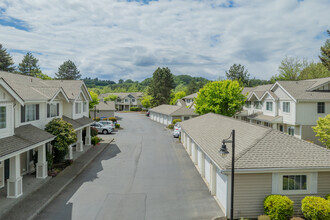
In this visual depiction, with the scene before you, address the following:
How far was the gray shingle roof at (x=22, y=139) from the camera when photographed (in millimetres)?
12305

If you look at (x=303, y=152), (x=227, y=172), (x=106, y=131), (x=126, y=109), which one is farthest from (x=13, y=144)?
(x=126, y=109)

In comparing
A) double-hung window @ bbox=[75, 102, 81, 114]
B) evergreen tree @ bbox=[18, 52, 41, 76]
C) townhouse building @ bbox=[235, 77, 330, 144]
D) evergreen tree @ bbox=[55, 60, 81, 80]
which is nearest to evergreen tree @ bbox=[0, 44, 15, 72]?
evergreen tree @ bbox=[18, 52, 41, 76]

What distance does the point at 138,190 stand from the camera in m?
14.8

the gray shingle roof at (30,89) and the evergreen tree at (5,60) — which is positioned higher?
the evergreen tree at (5,60)

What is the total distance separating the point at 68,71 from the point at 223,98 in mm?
70448

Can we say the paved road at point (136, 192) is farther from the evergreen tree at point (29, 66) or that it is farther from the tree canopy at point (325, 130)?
the evergreen tree at point (29, 66)

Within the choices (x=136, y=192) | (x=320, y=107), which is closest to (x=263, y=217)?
(x=136, y=192)

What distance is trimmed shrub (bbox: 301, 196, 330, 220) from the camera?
1009 cm

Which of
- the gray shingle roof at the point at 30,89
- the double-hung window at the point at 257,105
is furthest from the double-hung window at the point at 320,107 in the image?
the gray shingle roof at the point at 30,89

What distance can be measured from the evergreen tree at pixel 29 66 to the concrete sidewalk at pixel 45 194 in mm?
59514

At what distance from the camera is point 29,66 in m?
70.3

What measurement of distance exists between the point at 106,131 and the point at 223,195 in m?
30.5

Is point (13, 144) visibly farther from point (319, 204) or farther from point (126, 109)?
point (126, 109)

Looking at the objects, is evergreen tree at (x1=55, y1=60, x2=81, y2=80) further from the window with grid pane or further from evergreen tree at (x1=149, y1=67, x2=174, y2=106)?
the window with grid pane
